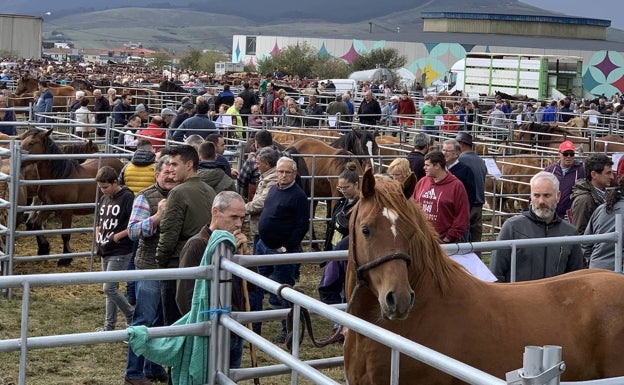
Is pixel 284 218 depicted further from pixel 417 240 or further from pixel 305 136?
pixel 305 136

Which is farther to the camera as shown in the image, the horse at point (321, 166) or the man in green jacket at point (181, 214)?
the horse at point (321, 166)

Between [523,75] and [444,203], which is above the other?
[523,75]

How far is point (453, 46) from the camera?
71.6m

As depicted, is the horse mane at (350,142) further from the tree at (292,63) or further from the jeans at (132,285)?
the tree at (292,63)

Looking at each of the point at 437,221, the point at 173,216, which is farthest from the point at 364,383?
the point at 437,221

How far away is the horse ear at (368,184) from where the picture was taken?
487 centimetres

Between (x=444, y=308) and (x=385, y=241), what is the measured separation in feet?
1.64

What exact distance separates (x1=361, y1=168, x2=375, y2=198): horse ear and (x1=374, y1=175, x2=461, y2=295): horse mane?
0.03 metres

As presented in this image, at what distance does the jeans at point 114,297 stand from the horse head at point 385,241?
4120mm

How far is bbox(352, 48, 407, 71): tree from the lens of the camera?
238 feet

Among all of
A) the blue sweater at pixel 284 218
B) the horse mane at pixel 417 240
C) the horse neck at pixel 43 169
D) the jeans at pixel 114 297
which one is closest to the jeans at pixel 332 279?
the blue sweater at pixel 284 218

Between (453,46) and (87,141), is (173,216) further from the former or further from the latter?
(453,46)

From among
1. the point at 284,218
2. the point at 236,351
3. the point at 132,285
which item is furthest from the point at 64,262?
the point at 236,351

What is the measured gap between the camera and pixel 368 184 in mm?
4910
